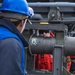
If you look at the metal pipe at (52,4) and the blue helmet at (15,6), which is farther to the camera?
the metal pipe at (52,4)

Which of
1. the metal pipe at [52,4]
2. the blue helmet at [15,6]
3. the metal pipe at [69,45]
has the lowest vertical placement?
the metal pipe at [69,45]

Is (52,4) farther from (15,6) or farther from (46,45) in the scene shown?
(15,6)

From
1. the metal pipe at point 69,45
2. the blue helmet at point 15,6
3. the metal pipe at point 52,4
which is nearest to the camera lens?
the blue helmet at point 15,6

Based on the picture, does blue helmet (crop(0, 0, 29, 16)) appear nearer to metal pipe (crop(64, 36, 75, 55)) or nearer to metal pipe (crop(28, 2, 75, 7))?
metal pipe (crop(28, 2, 75, 7))

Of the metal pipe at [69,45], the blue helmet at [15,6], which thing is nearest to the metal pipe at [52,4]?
the metal pipe at [69,45]

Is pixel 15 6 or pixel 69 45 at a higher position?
pixel 15 6

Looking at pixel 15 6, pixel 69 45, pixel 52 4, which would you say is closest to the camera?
pixel 15 6

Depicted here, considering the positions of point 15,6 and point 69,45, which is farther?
point 69,45

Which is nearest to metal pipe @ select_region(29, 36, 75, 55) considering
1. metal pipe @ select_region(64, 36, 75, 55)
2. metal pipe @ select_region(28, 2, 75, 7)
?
metal pipe @ select_region(64, 36, 75, 55)

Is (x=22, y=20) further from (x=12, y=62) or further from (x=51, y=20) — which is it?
(x=51, y=20)

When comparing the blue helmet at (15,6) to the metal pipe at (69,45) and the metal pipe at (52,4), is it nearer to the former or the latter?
the metal pipe at (52,4)

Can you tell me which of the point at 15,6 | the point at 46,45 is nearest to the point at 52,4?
the point at 46,45

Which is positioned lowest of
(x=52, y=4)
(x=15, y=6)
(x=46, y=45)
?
(x=46, y=45)

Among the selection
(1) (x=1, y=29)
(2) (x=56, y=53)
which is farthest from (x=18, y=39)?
(2) (x=56, y=53)
